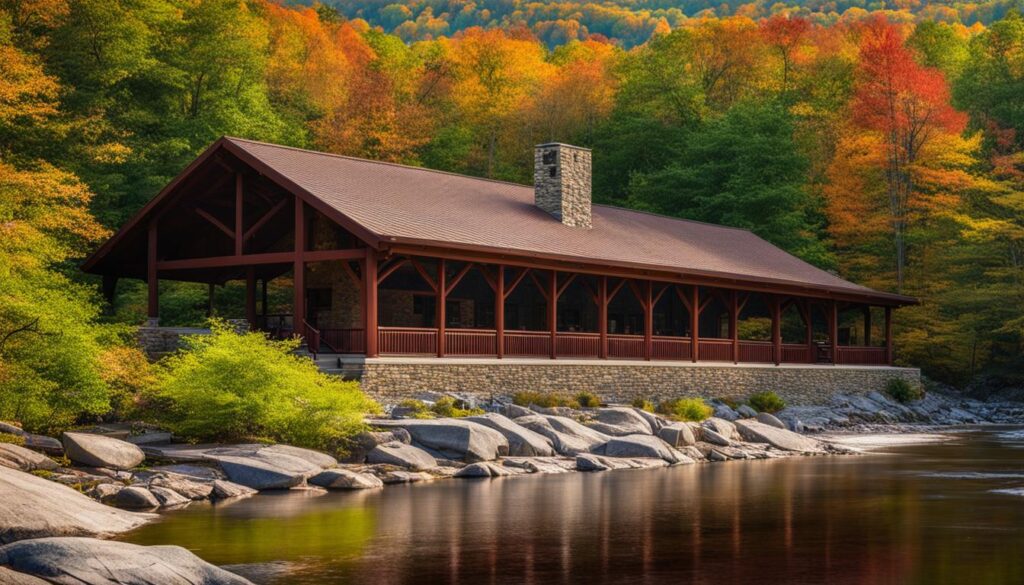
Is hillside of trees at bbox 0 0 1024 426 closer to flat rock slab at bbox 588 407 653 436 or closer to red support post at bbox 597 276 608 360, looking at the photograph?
flat rock slab at bbox 588 407 653 436

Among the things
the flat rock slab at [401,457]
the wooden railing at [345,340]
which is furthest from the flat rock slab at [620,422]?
the flat rock slab at [401,457]

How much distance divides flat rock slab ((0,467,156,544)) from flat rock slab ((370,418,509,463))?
848 cm

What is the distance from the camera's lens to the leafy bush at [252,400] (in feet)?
75.7

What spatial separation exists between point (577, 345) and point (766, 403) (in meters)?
7.70

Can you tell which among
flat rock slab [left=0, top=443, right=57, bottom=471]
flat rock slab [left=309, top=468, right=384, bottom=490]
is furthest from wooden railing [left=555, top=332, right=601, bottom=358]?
flat rock slab [left=0, top=443, right=57, bottom=471]

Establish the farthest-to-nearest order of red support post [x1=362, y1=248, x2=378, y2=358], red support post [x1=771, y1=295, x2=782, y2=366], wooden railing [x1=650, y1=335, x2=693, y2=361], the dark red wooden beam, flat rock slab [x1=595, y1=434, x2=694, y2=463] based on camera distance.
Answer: red support post [x1=771, y1=295, x2=782, y2=366] < wooden railing [x1=650, y1=335, x2=693, y2=361] < the dark red wooden beam < red support post [x1=362, y1=248, x2=378, y2=358] < flat rock slab [x1=595, y1=434, x2=694, y2=463]

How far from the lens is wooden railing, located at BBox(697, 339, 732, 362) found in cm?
4041

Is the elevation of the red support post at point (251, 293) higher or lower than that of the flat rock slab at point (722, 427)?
higher

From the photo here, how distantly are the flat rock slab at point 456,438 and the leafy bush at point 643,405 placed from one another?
9.92m

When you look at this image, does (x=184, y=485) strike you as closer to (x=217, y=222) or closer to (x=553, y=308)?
(x=217, y=222)

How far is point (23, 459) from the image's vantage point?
1866 cm

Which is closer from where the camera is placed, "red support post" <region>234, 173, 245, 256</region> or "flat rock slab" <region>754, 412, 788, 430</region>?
"red support post" <region>234, 173, 245, 256</region>

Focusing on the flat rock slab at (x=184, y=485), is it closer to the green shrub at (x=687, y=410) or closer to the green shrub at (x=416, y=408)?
the green shrub at (x=416, y=408)

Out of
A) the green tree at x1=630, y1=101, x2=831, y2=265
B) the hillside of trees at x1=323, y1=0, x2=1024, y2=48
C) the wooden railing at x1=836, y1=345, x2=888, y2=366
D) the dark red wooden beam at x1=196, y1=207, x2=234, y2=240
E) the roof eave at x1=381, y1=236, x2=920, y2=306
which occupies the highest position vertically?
the hillside of trees at x1=323, y1=0, x2=1024, y2=48
